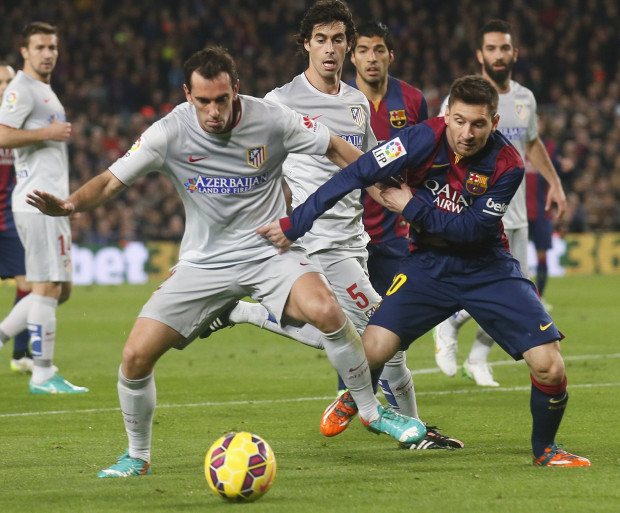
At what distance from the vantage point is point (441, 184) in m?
5.95

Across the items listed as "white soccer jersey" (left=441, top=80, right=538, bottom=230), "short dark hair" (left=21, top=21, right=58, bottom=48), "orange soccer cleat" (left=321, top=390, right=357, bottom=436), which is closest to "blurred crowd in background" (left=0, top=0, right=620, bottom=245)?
"short dark hair" (left=21, top=21, right=58, bottom=48)

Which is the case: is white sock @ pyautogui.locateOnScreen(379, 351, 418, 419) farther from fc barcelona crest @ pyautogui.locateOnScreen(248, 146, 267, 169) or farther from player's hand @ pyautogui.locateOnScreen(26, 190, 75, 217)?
player's hand @ pyautogui.locateOnScreen(26, 190, 75, 217)

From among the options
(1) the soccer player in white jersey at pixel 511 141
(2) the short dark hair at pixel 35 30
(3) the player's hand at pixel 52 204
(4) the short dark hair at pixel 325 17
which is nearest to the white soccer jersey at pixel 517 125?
(1) the soccer player in white jersey at pixel 511 141

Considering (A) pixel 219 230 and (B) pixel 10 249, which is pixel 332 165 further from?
(B) pixel 10 249

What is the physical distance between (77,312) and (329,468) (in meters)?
10.8

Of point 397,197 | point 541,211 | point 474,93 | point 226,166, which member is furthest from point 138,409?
point 541,211

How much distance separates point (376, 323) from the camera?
6027 mm

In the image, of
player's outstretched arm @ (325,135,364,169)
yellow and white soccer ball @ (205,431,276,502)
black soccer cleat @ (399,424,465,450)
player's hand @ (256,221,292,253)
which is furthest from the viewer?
black soccer cleat @ (399,424,465,450)

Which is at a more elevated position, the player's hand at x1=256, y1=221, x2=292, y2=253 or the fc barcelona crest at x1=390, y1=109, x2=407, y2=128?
the fc barcelona crest at x1=390, y1=109, x2=407, y2=128

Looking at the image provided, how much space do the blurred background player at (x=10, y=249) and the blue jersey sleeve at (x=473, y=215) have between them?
5534 millimetres

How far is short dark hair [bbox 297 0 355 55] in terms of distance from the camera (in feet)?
23.2

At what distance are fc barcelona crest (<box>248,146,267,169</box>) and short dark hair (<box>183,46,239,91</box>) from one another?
0.39 m

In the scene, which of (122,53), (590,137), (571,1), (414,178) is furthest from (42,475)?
(571,1)

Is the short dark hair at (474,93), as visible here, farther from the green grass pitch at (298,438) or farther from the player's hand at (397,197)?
the green grass pitch at (298,438)
